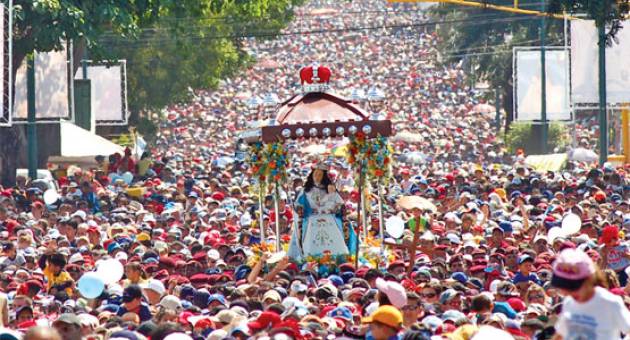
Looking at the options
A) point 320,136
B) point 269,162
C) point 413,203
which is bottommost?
point 413,203

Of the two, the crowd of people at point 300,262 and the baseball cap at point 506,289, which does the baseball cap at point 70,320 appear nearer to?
the crowd of people at point 300,262

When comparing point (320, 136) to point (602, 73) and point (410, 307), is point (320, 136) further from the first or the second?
point (602, 73)

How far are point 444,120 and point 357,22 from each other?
39.0 meters

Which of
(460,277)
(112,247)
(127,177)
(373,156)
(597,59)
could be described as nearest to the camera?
(460,277)

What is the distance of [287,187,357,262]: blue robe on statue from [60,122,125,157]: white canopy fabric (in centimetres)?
2264

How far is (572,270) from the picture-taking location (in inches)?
386

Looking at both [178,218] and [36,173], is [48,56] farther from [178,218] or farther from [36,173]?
[178,218]

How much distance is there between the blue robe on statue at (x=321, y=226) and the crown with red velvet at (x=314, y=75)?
173 centimetres

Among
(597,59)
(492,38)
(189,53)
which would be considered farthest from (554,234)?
(492,38)

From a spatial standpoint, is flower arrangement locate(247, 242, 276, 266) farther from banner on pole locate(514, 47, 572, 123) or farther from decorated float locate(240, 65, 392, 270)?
banner on pole locate(514, 47, 572, 123)

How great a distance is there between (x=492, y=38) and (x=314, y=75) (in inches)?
1542

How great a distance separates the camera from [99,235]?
76.1ft

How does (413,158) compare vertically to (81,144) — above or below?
below

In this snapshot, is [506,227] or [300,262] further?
[506,227]
